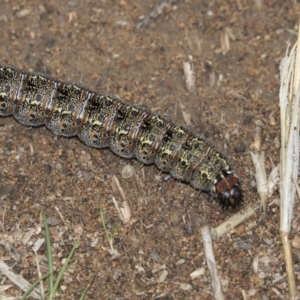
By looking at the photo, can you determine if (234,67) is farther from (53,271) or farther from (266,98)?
(53,271)

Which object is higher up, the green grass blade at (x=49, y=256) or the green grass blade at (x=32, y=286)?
the green grass blade at (x=49, y=256)

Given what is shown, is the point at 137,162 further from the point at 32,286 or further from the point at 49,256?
the point at 32,286

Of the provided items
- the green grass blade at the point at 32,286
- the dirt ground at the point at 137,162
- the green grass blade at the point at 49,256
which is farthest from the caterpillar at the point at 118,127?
the green grass blade at the point at 32,286

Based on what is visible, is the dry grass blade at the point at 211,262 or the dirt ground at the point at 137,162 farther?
the dirt ground at the point at 137,162

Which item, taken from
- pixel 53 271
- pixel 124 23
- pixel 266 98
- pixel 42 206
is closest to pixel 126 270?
pixel 53 271

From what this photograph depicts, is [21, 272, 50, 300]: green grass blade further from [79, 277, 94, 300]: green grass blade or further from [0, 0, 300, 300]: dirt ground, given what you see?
[79, 277, 94, 300]: green grass blade

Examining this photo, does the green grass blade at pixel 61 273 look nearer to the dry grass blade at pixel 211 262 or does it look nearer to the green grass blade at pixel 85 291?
the green grass blade at pixel 85 291

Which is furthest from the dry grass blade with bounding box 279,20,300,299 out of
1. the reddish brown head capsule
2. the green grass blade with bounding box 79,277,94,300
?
the green grass blade with bounding box 79,277,94,300
